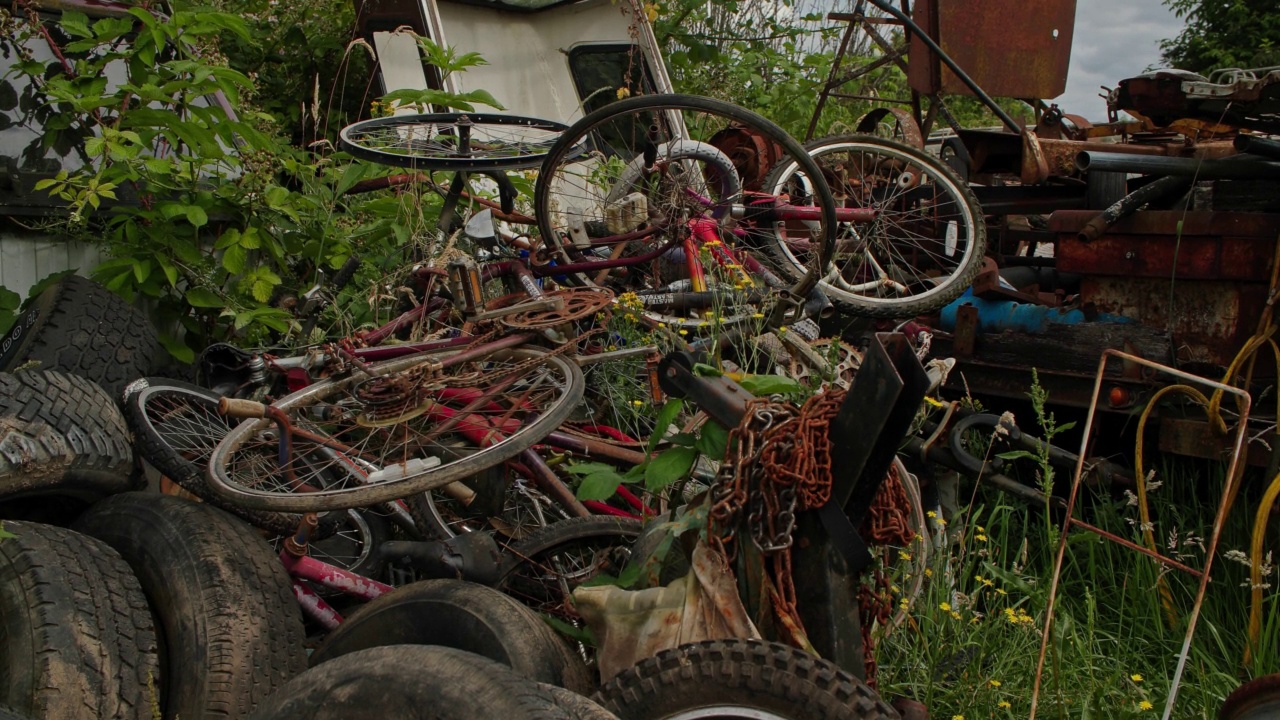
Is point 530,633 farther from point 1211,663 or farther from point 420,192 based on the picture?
point 420,192

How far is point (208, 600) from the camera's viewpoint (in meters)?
2.88

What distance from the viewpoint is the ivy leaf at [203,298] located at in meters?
4.38

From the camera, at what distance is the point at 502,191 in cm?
476

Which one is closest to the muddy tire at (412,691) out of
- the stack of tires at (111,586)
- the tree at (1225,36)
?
the stack of tires at (111,586)

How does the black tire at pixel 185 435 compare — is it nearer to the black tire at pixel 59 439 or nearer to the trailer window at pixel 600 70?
the black tire at pixel 59 439

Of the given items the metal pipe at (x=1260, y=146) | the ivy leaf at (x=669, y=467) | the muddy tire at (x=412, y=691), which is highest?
the metal pipe at (x=1260, y=146)

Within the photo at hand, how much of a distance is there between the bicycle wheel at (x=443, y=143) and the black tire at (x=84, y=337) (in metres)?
1.09

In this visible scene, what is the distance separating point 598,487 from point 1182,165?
2.83 meters

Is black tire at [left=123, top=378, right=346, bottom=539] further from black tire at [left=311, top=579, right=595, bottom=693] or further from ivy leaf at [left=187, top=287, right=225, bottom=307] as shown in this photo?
ivy leaf at [left=187, top=287, right=225, bottom=307]

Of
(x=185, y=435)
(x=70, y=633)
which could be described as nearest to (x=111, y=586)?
(x=70, y=633)

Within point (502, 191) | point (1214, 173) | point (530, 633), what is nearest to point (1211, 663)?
point (1214, 173)

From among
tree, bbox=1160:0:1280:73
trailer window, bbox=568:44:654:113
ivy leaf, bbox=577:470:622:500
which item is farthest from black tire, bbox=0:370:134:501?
tree, bbox=1160:0:1280:73

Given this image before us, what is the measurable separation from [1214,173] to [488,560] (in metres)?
3.09

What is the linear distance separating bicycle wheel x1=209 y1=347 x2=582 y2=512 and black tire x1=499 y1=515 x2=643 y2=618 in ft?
1.00
